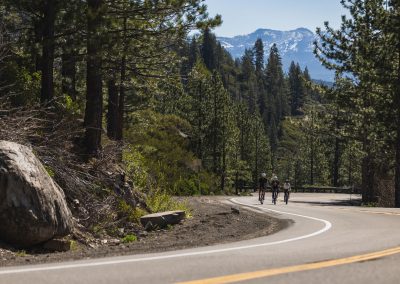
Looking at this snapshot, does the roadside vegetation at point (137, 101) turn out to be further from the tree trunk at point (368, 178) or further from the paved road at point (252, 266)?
the paved road at point (252, 266)

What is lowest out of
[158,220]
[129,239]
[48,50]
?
[129,239]

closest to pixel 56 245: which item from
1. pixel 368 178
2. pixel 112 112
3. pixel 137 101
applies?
pixel 112 112

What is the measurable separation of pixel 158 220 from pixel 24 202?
4987mm

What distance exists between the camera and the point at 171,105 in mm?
77438

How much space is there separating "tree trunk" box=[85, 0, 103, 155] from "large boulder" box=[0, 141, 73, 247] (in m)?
4.87

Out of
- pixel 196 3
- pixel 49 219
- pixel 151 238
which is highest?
pixel 196 3

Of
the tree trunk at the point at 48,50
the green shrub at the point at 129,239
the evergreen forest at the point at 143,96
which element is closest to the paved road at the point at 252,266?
the green shrub at the point at 129,239

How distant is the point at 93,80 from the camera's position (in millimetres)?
16156

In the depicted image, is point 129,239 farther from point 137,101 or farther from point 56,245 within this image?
point 137,101

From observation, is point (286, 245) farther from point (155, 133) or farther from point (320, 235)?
point (155, 133)

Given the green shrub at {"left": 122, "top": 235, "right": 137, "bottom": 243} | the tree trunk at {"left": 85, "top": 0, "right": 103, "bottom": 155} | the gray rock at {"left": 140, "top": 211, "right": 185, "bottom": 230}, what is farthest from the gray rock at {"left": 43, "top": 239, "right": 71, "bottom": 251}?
the tree trunk at {"left": 85, "top": 0, "right": 103, "bottom": 155}

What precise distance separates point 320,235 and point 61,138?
7132 millimetres

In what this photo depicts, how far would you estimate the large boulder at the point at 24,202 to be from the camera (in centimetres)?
954

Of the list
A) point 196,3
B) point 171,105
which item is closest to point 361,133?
point 196,3
